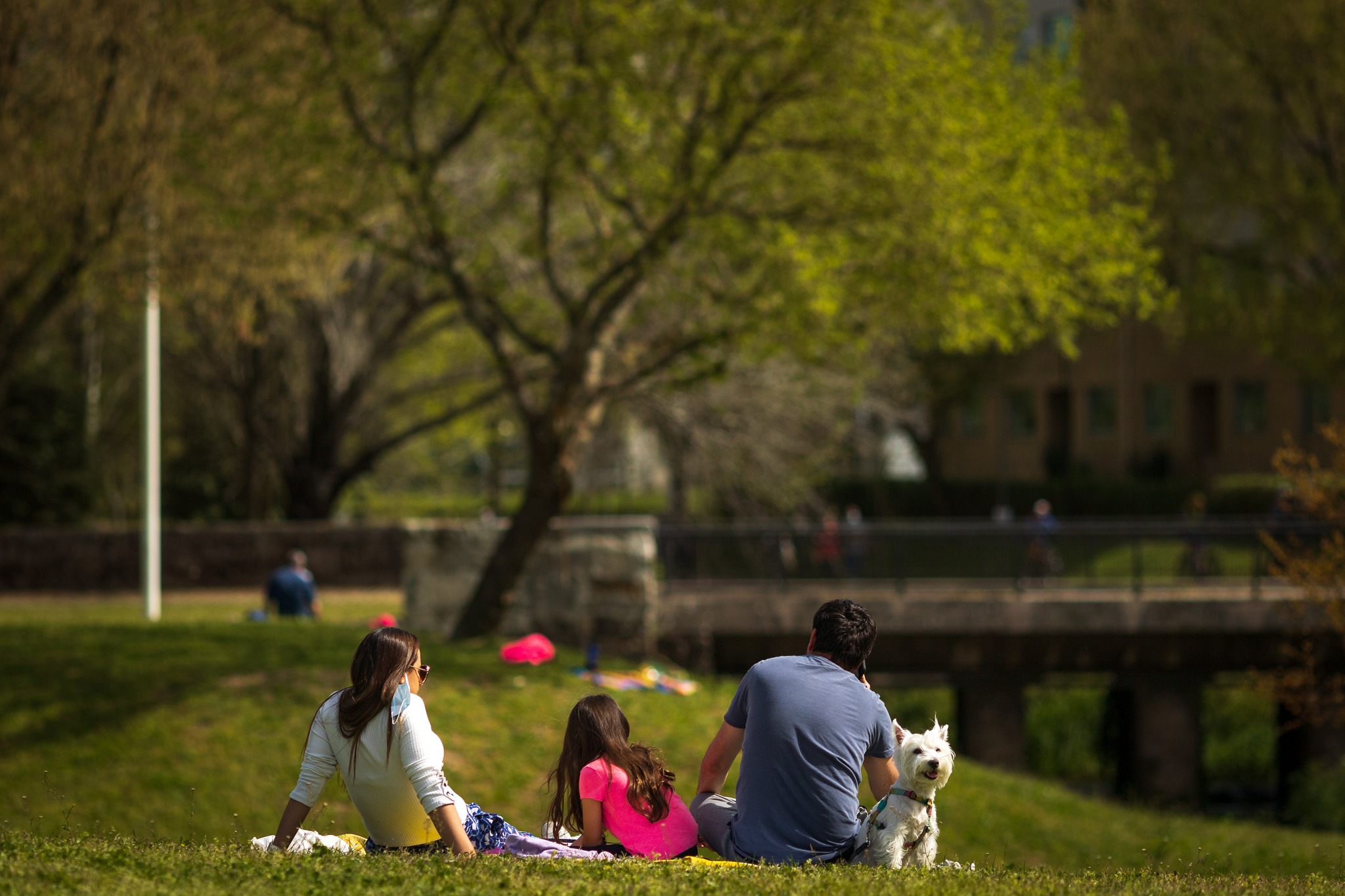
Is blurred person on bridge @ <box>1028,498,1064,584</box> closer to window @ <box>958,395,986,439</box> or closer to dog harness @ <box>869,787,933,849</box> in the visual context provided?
dog harness @ <box>869,787,933,849</box>

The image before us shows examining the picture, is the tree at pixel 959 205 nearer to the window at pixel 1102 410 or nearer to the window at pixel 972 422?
the window at pixel 1102 410

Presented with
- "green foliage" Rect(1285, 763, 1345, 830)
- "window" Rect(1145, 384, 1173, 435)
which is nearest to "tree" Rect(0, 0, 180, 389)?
"green foliage" Rect(1285, 763, 1345, 830)

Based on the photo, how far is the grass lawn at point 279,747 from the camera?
12492 mm

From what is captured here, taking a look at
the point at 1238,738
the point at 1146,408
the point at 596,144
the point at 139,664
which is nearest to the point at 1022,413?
the point at 1146,408

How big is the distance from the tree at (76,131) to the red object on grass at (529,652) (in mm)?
6274

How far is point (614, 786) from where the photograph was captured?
623 cm

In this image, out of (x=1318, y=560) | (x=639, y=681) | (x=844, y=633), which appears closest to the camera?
(x=844, y=633)

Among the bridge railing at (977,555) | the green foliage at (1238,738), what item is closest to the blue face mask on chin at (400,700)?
the bridge railing at (977,555)

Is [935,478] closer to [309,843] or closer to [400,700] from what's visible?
[309,843]

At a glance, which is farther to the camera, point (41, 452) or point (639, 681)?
point (41, 452)

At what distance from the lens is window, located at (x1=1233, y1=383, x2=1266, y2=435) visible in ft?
139

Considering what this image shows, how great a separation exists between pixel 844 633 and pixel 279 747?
8672 millimetres

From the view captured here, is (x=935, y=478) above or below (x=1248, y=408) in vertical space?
below

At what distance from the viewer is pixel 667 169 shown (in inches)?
640
